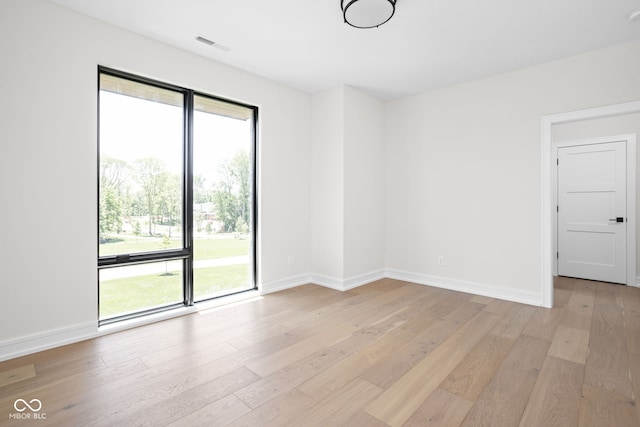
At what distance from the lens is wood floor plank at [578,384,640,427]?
174 centimetres

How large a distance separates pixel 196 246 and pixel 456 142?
12.2 feet

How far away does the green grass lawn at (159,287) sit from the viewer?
310 cm

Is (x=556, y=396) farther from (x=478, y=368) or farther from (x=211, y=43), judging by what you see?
(x=211, y=43)

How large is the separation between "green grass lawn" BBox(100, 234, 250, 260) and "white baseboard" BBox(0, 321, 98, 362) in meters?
0.68

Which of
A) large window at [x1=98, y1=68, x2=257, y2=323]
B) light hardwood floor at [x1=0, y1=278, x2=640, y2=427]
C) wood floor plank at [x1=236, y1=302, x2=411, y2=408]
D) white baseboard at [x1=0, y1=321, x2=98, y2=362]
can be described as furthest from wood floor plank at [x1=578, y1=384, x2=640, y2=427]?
white baseboard at [x1=0, y1=321, x2=98, y2=362]

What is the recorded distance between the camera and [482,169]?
420cm

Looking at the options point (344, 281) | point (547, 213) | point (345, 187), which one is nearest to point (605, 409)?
point (547, 213)

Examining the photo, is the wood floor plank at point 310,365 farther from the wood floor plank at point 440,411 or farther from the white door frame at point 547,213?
the white door frame at point 547,213

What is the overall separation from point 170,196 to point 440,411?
3197mm

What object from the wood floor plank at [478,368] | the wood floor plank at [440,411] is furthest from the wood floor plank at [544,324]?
the wood floor plank at [440,411]

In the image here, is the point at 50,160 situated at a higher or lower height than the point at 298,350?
higher

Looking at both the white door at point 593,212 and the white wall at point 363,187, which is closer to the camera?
the white wall at point 363,187

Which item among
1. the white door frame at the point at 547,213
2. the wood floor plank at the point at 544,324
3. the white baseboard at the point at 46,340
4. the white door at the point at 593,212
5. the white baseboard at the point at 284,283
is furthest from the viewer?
the white door at the point at 593,212

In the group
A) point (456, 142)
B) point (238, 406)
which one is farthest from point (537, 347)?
point (456, 142)
